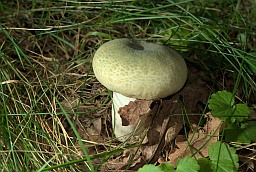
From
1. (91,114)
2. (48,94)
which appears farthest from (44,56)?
(91,114)

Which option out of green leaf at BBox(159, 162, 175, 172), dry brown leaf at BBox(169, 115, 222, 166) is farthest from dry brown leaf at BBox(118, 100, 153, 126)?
green leaf at BBox(159, 162, 175, 172)

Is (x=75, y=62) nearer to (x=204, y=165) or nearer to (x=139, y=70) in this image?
(x=139, y=70)

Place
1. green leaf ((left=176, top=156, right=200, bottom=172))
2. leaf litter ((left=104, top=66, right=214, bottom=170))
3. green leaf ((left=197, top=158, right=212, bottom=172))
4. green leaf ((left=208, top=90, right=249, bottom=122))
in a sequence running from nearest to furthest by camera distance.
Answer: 1. green leaf ((left=176, top=156, right=200, bottom=172))
2. green leaf ((left=197, top=158, right=212, bottom=172))
3. green leaf ((left=208, top=90, right=249, bottom=122))
4. leaf litter ((left=104, top=66, right=214, bottom=170))

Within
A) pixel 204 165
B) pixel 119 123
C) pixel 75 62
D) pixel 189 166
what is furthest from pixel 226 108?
pixel 75 62

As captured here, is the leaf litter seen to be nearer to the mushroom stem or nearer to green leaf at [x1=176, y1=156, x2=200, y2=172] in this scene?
the mushroom stem

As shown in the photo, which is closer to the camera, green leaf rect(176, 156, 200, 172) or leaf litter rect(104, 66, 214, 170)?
green leaf rect(176, 156, 200, 172)
